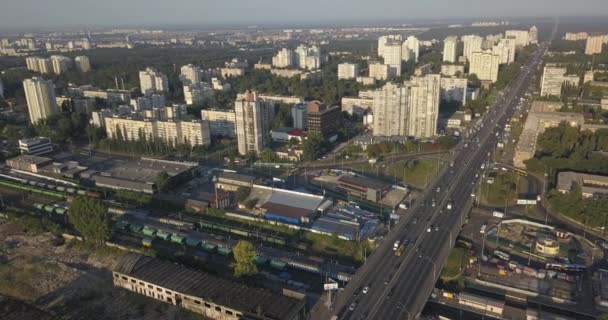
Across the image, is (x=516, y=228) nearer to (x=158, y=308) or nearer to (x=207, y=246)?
(x=207, y=246)

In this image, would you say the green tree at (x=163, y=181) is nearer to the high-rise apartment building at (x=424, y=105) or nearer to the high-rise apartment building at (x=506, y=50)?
the high-rise apartment building at (x=424, y=105)

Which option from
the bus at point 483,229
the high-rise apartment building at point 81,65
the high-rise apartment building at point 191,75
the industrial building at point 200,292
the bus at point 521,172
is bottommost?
the bus at point 483,229

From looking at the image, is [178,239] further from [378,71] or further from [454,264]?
[378,71]

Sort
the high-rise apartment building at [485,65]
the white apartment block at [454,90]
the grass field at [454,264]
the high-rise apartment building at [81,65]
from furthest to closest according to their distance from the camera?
the high-rise apartment building at [81,65], the high-rise apartment building at [485,65], the white apartment block at [454,90], the grass field at [454,264]

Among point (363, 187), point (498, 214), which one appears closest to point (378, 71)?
point (363, 187)

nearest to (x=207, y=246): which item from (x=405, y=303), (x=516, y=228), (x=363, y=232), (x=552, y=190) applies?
(x=363, y=232)

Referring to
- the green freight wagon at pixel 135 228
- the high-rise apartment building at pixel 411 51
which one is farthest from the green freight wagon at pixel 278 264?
the high-rise apartment building at pixel 411 51

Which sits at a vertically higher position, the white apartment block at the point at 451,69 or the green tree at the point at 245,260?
the white apartment block at the point at 451,69
